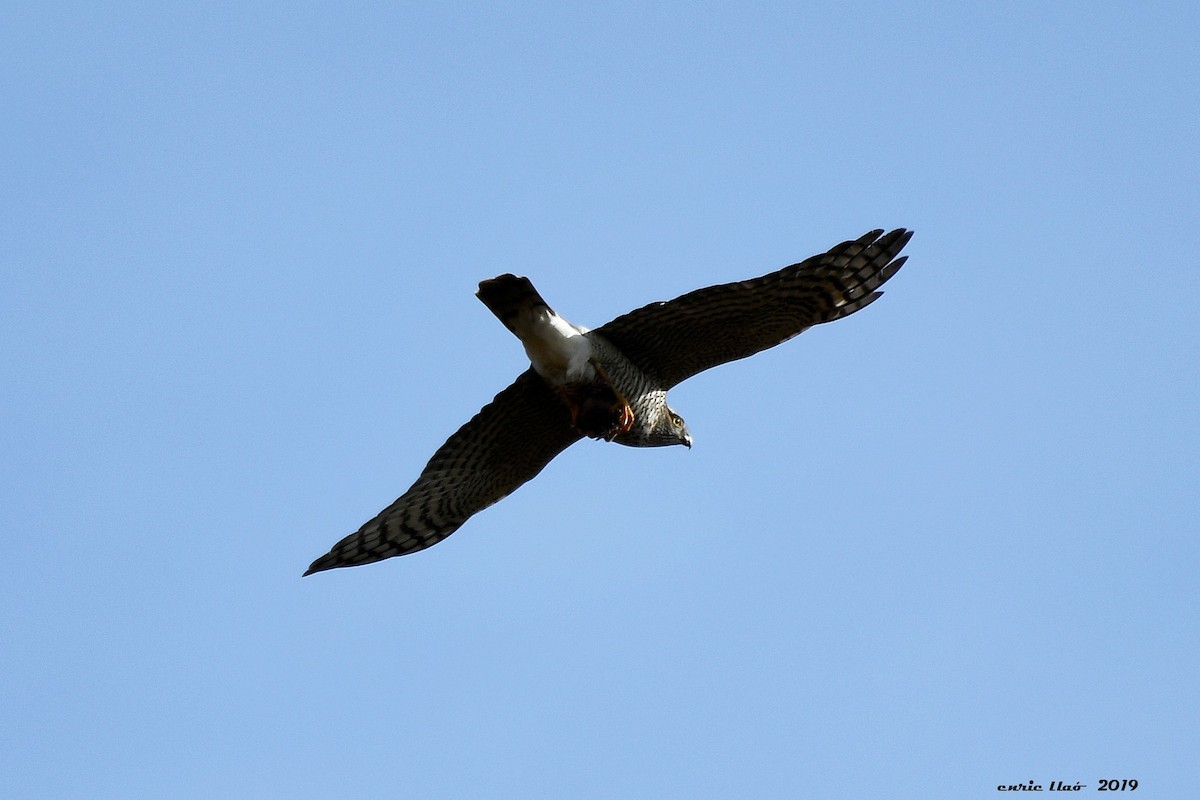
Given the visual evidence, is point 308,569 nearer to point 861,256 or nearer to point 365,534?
point 365,534

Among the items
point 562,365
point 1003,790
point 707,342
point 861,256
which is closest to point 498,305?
point 562,365

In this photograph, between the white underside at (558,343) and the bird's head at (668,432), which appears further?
the bird's head at (668,432)

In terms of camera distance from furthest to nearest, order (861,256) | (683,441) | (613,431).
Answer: (683,441)
(613,431)
(861,256)

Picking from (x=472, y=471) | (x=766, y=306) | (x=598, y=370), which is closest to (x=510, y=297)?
(x=598, y=370)

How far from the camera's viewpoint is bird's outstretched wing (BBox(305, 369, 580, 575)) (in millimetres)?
12727

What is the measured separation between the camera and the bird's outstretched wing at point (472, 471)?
1273 centimetres

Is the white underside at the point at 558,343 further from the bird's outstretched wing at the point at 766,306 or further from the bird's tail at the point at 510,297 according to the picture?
the bird's outstretched wing at the point at 766,306

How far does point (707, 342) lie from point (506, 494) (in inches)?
91.7

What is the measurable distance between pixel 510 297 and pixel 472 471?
171cm

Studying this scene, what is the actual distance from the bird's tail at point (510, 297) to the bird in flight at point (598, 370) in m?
0.01

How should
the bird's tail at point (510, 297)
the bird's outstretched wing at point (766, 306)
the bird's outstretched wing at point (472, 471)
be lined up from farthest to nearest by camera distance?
the bird's outstretched wing at point (472, 471) < the bird's tail at point (510, 297) < the bird's outstretched wing at point (766, 306)

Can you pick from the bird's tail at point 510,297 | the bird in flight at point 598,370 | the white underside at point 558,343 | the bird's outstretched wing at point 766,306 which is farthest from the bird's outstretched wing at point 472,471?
the bird's outstretched wing at point 766,306

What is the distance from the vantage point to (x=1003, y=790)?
40.6ft

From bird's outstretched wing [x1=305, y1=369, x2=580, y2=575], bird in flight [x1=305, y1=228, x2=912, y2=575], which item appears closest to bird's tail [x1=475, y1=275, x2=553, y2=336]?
bird in flight [x1=305, y1=228, x2=912, y2=575]
